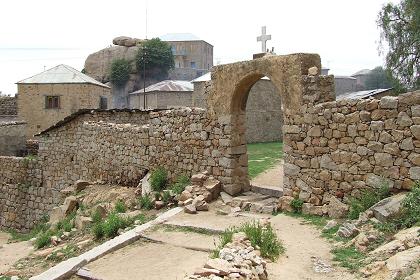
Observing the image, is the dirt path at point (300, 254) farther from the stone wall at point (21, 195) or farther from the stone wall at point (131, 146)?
the stone wall at point (21, 195)

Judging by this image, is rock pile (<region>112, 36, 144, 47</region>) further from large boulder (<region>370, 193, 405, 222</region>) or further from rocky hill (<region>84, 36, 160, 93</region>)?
large boulder (<region>370, 193, 405, 222</region>)

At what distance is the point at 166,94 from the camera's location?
1382 inches

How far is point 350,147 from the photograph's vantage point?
27.5 feet

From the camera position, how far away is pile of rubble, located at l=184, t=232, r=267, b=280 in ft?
17.7

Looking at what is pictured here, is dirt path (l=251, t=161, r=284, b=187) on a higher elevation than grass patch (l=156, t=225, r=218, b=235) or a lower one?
higher

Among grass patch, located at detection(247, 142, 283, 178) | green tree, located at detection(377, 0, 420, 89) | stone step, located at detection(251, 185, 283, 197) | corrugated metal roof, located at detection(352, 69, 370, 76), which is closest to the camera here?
stone step, located at detection(251, 185, 283, 197)

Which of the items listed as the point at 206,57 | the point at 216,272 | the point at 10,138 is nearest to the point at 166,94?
the point at 10,138

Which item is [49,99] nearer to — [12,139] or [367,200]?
[12,139]

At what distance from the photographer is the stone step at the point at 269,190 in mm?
10570

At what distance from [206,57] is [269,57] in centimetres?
6229

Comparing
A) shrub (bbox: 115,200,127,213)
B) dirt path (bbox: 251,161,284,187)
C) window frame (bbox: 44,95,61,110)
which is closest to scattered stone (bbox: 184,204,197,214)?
shrub (bbox: 115,200,127,213)

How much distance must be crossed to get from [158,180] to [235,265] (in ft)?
21.0

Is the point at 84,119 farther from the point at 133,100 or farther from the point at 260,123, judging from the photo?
the point at 133,100

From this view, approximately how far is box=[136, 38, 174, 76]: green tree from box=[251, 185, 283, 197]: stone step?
3827 centimetres
